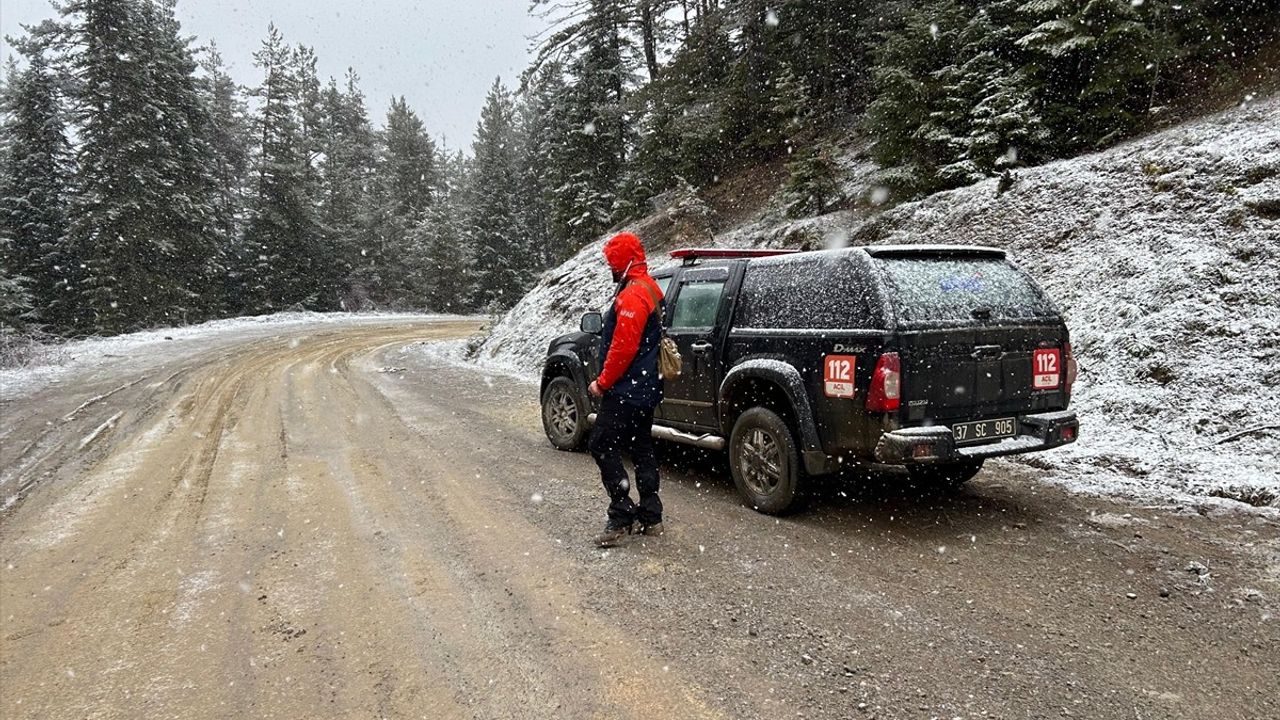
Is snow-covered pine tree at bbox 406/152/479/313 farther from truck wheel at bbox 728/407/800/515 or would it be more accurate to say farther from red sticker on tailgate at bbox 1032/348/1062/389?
red sticker on tailgate at bbox 1032/348/1062/389

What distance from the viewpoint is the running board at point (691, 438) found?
537 cm

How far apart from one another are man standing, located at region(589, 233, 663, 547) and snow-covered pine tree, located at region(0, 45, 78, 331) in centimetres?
3142

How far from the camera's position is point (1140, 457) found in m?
5.58

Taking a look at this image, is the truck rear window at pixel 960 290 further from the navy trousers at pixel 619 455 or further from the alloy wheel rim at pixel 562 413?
the alloy wheel rim at pixel 562 413

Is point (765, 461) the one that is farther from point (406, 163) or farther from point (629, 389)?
point (406, 163)

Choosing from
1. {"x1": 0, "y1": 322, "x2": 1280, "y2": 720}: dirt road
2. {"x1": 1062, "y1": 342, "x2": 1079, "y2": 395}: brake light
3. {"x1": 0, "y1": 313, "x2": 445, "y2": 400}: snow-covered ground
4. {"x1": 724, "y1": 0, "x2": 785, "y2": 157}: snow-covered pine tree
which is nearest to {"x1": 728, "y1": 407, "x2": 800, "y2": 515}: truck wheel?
{"x1": 0, "y1": 322, "x2": 1280, "y2": 720}: dirt road

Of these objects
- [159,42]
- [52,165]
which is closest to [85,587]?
[159,42]

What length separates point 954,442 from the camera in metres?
4.16

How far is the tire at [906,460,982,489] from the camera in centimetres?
540

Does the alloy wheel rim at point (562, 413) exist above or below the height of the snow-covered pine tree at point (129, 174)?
below

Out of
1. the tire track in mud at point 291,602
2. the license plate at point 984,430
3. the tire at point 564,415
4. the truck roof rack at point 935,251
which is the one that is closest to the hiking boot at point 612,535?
the tire track in mud at point 291,602

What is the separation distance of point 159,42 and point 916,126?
2998cm

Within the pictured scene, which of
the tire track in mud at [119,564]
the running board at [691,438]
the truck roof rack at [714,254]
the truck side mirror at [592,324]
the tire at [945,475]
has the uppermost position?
the truck roof rack at [714,254]

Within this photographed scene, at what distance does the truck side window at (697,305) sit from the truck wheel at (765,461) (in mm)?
1050
